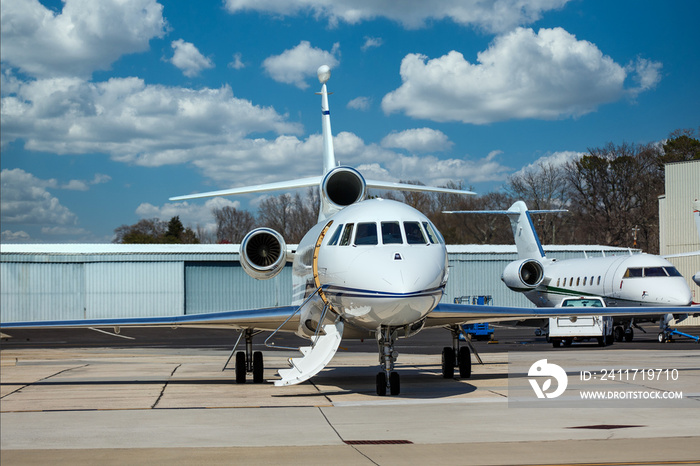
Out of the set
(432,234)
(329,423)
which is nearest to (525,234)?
(432,234)

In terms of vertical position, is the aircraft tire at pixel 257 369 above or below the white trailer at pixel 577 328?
above

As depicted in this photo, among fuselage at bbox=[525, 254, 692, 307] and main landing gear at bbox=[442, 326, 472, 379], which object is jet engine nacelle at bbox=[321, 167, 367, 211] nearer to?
main landing gear at bbox=[442, 326, 472, 379]

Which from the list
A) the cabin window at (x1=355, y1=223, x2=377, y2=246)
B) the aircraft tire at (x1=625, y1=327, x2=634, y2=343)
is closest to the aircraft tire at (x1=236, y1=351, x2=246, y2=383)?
the cabin window at (x1=355, y1=223, x2=377, y2=246)

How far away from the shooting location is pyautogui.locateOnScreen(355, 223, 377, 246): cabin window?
39.4 ft

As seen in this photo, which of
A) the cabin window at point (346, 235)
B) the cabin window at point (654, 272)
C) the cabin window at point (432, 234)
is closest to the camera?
the cabin window at point (432, 234)

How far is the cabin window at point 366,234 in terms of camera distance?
473 inches

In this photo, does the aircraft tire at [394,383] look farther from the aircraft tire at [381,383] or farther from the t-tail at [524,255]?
the t-tail at [524,255]

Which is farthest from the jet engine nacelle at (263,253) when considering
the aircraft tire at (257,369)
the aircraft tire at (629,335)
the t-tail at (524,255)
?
the aircraft tire at (629,335)

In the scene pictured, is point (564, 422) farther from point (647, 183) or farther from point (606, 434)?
point (647, 183)

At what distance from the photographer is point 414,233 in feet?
39.6

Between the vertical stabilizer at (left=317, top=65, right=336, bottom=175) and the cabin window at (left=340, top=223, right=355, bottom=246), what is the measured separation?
851 centimetres

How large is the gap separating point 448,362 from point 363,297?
4407 mm

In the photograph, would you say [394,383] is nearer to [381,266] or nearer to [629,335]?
[381,266]

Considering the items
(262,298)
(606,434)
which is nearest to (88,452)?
(606,434)
